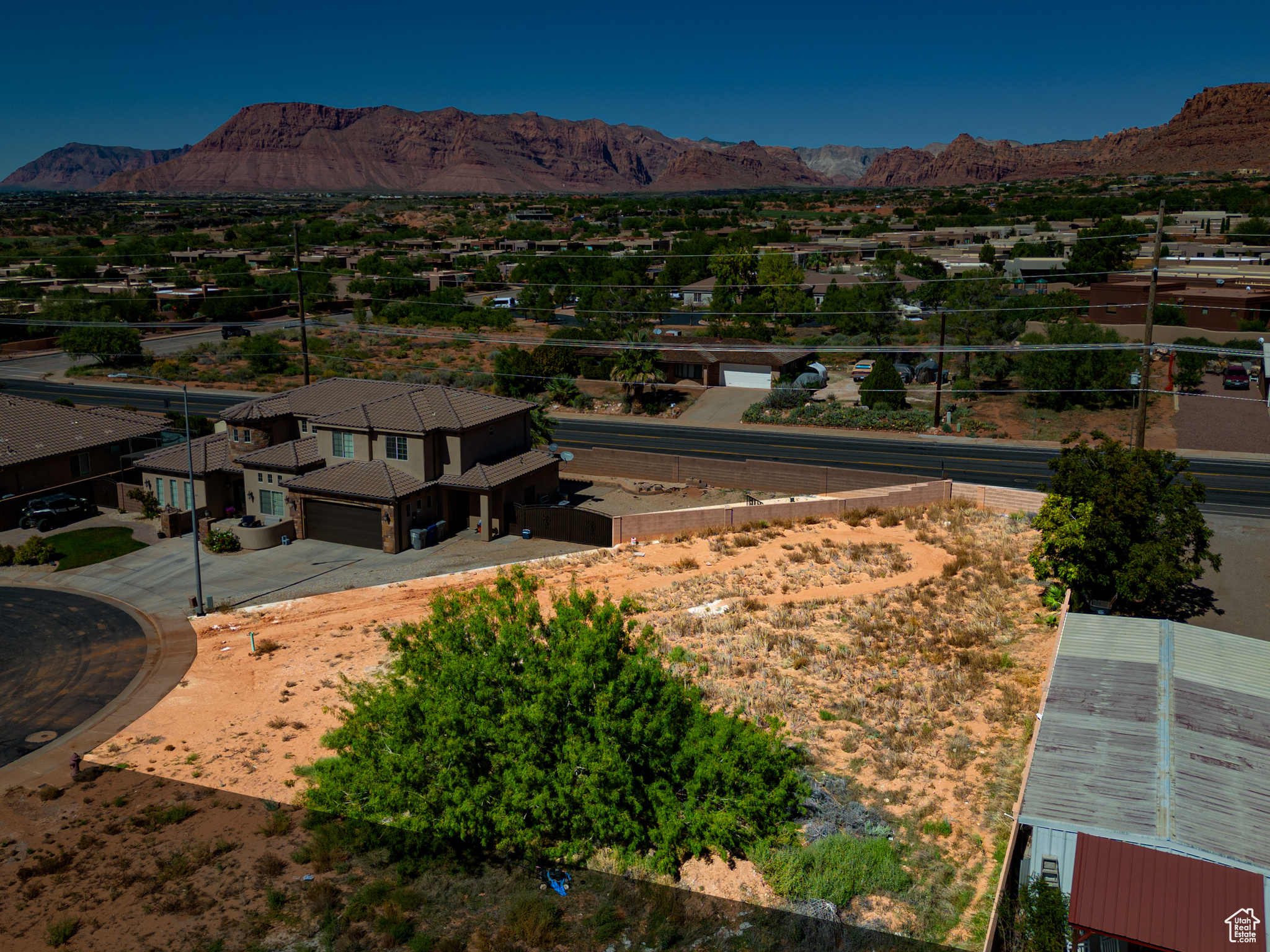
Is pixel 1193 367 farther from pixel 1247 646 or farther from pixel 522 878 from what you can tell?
pixel 522 878

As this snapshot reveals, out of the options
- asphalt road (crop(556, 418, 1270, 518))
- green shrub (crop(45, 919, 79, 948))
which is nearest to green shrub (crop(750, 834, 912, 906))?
green shrub (crop(45, 919, 79, 948))

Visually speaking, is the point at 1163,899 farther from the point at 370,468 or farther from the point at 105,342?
the point at 105,342

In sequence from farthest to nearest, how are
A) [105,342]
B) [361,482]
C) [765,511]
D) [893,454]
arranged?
[105,342] < [893,454] < [765,511] < [361,482]

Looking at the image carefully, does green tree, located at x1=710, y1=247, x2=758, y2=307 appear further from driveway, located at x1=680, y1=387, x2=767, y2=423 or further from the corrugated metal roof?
the corrugated metal roof

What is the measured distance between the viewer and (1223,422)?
2507 inches

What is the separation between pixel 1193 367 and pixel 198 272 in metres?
137

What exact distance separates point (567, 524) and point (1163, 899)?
3185 cm

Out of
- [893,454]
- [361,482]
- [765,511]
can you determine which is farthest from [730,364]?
[361,482]

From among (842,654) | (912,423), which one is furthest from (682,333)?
(842,654)

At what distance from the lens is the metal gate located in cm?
4572

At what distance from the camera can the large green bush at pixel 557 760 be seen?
19781 mm

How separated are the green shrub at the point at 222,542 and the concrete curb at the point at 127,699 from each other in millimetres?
5954

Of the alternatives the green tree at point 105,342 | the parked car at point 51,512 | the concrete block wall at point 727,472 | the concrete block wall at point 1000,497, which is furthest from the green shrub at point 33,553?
the green tree at point 105,342

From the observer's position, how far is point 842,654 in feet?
103
